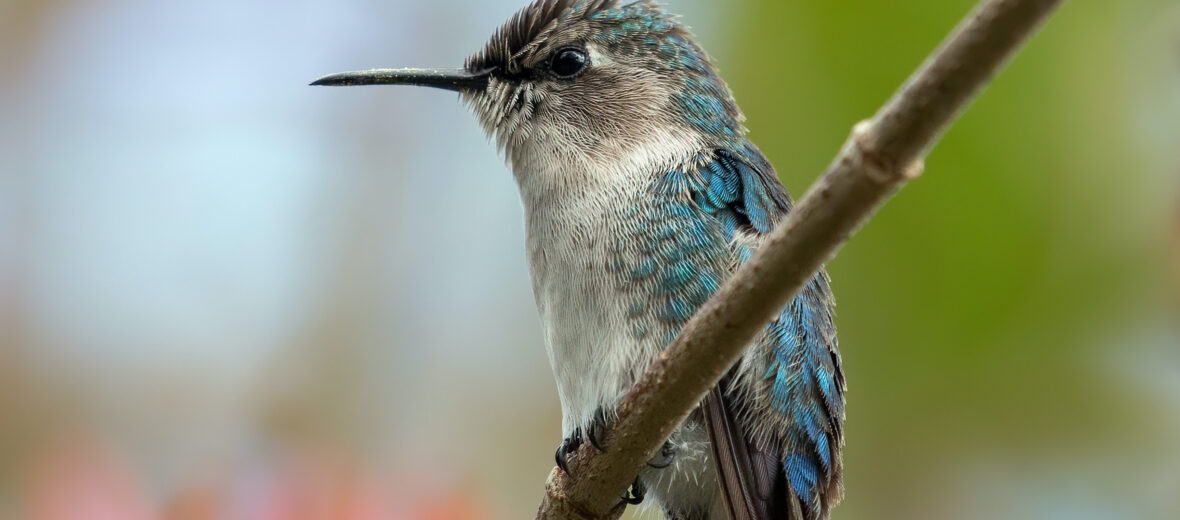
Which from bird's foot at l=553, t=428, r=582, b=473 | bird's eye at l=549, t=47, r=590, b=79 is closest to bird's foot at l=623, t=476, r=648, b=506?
bird's foot at l=553, t=428, r=582, b=473

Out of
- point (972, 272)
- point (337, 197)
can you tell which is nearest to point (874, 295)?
point (972, 272)

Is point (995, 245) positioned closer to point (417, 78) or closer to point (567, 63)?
point (567, 63)

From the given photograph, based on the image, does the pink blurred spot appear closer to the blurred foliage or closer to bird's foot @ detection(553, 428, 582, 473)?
bird's foot @ detection(553, 428, 582, 473)

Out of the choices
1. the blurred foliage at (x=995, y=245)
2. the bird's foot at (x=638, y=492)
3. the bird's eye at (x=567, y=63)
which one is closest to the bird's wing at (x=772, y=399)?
the bird's foot at (x=638, y=492)

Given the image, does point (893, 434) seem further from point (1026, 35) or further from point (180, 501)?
point (1026, 35)

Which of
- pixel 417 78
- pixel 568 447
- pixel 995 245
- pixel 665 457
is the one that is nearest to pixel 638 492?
pixel 665 457

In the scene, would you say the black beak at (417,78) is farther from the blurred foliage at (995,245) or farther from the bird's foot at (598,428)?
the blurred foliage at (995,245)
